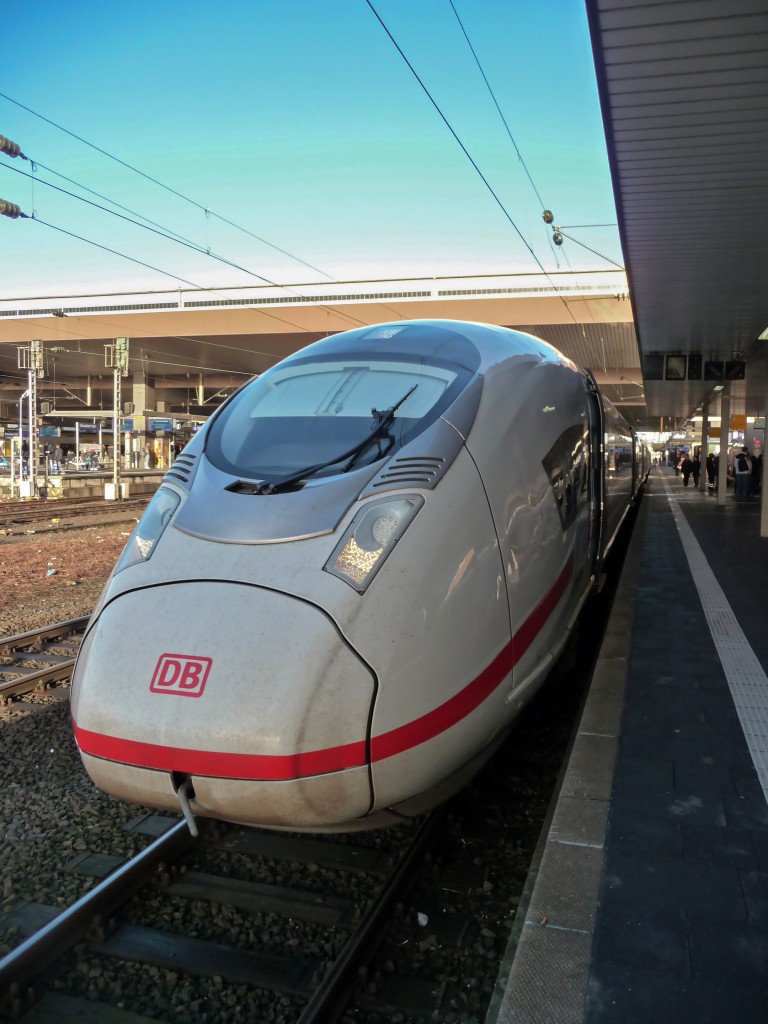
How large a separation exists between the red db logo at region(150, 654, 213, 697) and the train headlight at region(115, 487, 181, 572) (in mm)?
661

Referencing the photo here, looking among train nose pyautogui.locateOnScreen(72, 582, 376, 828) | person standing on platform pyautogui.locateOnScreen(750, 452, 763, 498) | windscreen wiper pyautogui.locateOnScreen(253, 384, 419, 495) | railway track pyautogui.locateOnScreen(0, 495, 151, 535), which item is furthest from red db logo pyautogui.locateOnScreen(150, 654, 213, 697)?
person standing on platform pyautogui.locateOnScreen(750, 452, 763, 498)

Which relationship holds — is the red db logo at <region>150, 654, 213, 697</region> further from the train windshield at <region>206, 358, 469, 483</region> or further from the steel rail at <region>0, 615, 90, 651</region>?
the steel rail at <region>0, 615, 90, 651</region>


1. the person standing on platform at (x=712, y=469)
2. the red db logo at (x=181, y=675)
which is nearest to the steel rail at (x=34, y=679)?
the red db logo at (x=181, y=675)

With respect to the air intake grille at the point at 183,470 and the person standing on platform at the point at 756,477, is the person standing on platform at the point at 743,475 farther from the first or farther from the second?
the air intake grille at the point at 183,470

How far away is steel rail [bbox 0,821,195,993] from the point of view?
304 cm

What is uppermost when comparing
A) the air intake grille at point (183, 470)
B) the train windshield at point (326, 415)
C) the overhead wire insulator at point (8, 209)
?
the overhead wire insulator at point (8, 209)

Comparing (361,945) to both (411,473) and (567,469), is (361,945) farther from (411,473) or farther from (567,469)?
(567,469)

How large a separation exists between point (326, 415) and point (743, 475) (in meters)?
26.3

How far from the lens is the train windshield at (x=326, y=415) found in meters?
3.79

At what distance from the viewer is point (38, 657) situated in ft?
25.6

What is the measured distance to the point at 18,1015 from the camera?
295cm

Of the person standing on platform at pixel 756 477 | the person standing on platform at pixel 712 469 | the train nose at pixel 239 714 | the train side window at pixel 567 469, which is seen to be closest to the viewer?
the train nose at pixel 239 714

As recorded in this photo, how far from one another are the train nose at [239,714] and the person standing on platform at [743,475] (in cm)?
2697

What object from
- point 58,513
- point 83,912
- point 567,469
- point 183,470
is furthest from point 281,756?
point 58,513
